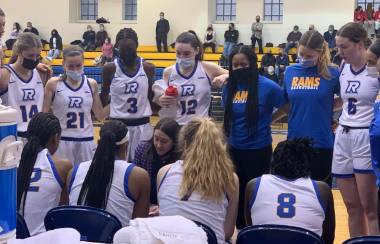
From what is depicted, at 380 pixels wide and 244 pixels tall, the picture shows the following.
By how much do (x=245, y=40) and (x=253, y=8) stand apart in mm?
1267

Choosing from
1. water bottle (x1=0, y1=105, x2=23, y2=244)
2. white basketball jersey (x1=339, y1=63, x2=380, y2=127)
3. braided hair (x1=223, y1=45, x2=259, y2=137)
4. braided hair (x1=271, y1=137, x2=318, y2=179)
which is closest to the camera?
water bottle (x1=0, y1=105, x2=23, y2=244)

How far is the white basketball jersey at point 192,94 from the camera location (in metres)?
4.18

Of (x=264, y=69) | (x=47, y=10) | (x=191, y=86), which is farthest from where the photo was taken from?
(x=47, y=10)

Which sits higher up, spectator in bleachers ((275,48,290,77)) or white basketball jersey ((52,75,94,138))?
spectator in bleachers ((275,48,290,77))

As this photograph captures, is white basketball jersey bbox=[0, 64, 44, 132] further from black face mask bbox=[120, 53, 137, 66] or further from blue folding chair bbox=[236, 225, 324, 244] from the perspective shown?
blue folding chair bbox=[236, 225, 324, 244]

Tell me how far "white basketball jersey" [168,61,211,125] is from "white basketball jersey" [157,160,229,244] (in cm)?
144

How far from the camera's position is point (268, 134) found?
3830mm

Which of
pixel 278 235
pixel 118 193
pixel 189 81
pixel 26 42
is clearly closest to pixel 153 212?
pixel 118 193

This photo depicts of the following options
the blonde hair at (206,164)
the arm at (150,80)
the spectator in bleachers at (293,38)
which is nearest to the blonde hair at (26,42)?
the arm at (150,80)

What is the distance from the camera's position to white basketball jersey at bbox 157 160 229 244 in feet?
8.63

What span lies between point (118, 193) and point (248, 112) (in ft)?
4.26

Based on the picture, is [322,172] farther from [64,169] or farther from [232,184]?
[64,169]

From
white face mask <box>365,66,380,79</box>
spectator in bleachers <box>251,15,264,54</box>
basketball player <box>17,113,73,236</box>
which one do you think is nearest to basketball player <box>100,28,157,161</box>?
basketball player <box>17,113,73,236</box>

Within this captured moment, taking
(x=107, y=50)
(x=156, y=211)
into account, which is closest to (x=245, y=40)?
(x=107, y=50)
